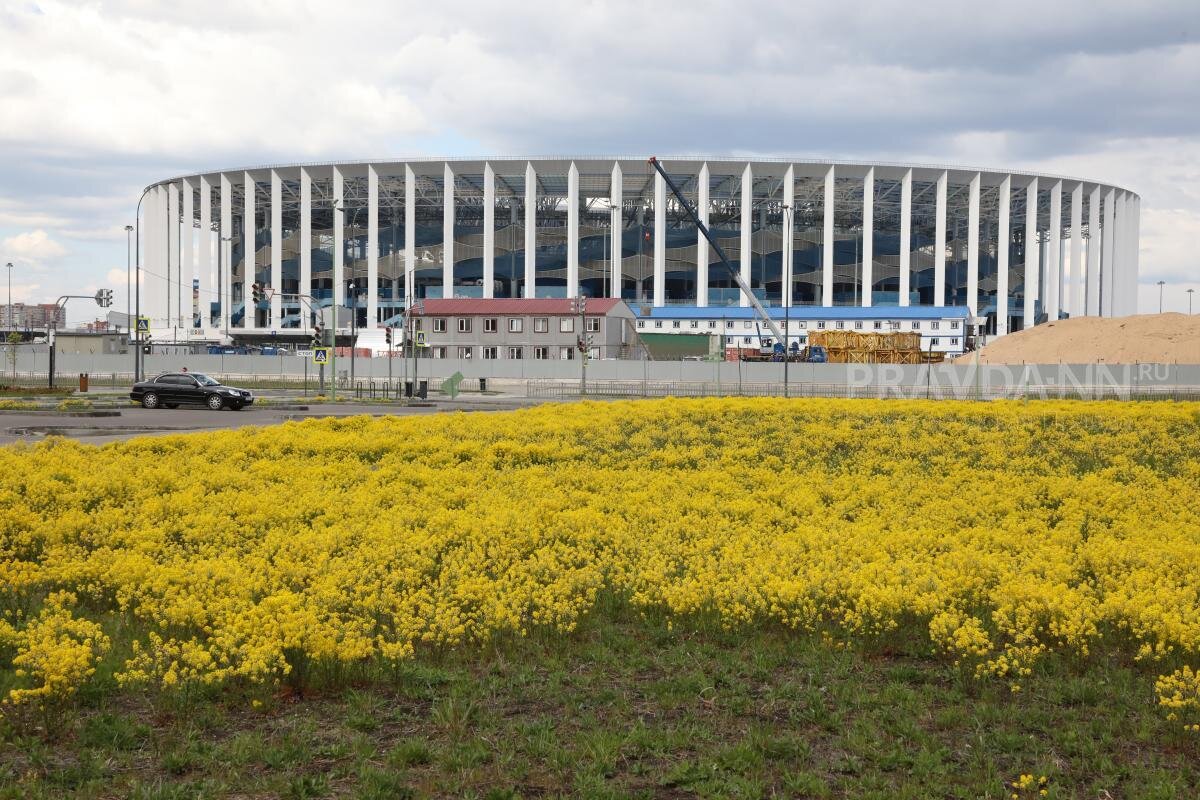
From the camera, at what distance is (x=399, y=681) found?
22.7 feet

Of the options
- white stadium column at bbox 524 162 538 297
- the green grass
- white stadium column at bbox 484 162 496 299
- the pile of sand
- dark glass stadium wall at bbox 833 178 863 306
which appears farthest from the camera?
dark glass stadium wall at bbox 833 178 863 306

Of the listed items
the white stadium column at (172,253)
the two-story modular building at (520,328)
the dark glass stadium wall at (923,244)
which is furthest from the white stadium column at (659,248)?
the white stadium column at (172,253)

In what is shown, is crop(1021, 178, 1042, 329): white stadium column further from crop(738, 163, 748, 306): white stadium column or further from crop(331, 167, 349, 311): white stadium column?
crop(331, 167, 349, 311): white stadium column

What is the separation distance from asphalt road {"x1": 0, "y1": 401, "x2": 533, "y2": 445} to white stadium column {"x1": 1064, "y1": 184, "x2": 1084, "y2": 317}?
299ft

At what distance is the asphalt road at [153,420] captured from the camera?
25.4 metres

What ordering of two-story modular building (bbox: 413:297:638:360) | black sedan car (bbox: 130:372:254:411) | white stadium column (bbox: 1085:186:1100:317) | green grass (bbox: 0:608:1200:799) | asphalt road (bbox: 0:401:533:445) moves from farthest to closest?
white stadium column (bbox: 1085:186:1100:317)
two-story modular building (bbox: 413:297:638:360)
black sedan car (bbox: 130:372:254:411)
asphalt road (bbox: 0:401:533:445)
green grass (bbox: 0:608:1200:799)

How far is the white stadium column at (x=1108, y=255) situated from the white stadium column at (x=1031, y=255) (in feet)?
47.6

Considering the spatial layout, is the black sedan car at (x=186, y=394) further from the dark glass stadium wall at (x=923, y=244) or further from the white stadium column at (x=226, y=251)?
the dark glass stadium wall at (x=923, y=244)

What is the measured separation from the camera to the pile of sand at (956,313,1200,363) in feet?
222

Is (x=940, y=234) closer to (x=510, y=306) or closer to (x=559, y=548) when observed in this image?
(x=510, y=306)

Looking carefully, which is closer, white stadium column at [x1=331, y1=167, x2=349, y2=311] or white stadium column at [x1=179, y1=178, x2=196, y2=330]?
white stadium column at [x1=331, y1=167, x2=349, y2=311]

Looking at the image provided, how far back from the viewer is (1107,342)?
70875mm

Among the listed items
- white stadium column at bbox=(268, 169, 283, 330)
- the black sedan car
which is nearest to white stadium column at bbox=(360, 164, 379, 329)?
white stadium column at bbox=(268, 169, 283, 330)

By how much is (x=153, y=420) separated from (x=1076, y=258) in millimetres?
108523
